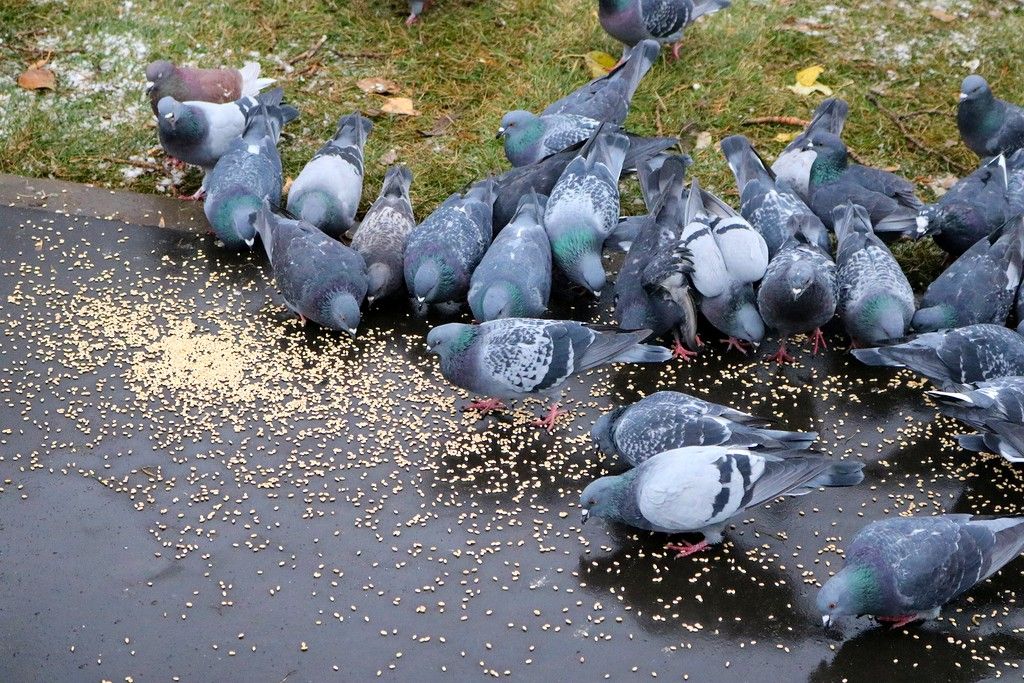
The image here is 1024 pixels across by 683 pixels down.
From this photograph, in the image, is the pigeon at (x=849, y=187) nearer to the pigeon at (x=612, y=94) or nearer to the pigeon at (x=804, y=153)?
the pigeon at (x=804, y=153)

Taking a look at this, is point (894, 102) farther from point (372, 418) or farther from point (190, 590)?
point (190, 590)

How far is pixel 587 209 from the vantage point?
5746 mm

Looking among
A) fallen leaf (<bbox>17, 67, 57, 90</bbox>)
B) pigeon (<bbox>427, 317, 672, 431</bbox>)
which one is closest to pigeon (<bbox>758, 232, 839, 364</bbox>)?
pigeon (<bbox>427, 317, 672, 431</bbox>)

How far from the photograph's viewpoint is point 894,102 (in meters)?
7.47

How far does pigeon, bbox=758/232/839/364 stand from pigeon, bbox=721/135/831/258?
0.87 feet

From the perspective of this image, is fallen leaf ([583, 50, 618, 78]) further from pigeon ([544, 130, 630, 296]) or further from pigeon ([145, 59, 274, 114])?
pigeon ([145, 59, 274, 114])

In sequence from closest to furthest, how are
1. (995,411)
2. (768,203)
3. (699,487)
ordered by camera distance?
(699,487) → (995,411) → (768,203)

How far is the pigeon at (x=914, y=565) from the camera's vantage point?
12.9 ft

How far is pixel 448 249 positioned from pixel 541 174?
0.94m

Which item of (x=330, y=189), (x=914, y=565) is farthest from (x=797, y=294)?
(x=330, y=189)

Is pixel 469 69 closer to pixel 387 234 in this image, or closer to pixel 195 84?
pixel 195 84

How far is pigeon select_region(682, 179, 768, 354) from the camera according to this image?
532 cm

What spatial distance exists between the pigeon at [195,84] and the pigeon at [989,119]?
4656 mm

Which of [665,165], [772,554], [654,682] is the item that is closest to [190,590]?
[654,682]
